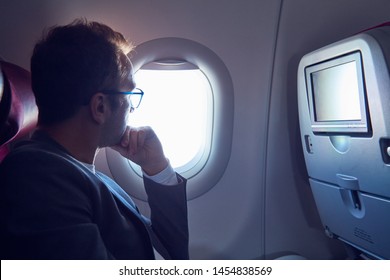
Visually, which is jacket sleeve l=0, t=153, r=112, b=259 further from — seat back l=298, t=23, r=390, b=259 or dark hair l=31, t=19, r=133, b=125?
seat back l=298, t=23, r=390, b=259

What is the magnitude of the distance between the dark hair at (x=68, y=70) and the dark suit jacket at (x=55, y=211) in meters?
0.09

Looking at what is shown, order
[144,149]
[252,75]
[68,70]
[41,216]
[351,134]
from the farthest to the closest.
→ [252,75] < [144,149] < [351,134] < [68,70] < [41,216]

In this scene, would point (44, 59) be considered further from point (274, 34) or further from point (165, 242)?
point (274, 34)

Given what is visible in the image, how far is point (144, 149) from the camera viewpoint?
1.40 meters

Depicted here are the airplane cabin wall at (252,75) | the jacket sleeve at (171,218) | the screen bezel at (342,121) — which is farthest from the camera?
the airplane cabin wall at (252,75)

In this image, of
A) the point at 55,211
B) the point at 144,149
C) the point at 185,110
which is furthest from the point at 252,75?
the point at 55,211

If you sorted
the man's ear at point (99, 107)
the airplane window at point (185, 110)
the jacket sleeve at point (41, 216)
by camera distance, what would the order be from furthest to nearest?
the airplane window at point (185, 110), the man's ear at point (99, 107), the jacket sleeve at point (41, 216)

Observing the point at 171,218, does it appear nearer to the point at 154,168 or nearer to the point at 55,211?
the point at 154,168

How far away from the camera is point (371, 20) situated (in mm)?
1678

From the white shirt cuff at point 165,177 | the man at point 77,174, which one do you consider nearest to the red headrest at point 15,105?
the man at point 77,174

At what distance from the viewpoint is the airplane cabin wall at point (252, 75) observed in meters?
1.51

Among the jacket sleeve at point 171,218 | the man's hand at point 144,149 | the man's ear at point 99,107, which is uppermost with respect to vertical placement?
the man's ear at point 99,107

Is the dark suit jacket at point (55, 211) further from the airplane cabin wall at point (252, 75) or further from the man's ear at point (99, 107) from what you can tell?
the airplane cabin wall at point (252, 75)

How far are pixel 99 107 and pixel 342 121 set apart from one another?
0.87m
